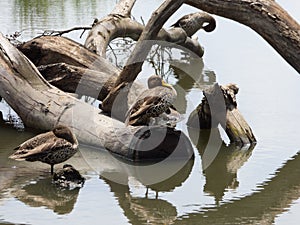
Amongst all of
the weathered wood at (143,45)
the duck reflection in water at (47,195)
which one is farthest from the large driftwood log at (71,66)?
the duck reflection in water at (47,195)

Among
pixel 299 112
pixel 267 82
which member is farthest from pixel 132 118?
pixel 267 82

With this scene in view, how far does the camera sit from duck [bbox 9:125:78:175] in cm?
704

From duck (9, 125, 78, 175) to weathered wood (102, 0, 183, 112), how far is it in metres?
1.62

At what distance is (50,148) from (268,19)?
9.78 feet

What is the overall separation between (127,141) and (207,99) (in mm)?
1354

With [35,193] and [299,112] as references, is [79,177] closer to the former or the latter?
[35,193]

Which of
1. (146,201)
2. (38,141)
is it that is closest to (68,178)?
(38,141)

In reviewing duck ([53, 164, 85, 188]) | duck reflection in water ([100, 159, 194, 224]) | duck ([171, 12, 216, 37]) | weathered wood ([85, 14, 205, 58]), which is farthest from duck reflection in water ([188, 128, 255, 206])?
duck ([171, 12, 216, 37])

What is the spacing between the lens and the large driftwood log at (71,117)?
25.6 ft

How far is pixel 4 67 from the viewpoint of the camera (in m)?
9.07

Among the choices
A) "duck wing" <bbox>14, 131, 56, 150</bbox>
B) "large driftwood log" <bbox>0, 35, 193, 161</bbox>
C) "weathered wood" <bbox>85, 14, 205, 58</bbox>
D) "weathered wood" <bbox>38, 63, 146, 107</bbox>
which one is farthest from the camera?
"weathered wood" <bbox>85, 14, 205, 58</bbox>

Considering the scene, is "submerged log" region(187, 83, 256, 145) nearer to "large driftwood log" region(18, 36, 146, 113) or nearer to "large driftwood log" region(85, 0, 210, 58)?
"large driftwood log" region(18, 36, 146, 113)

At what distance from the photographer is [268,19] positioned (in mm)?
8594

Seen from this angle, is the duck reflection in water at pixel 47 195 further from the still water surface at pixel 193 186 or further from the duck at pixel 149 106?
the duck at pixel 149 106
